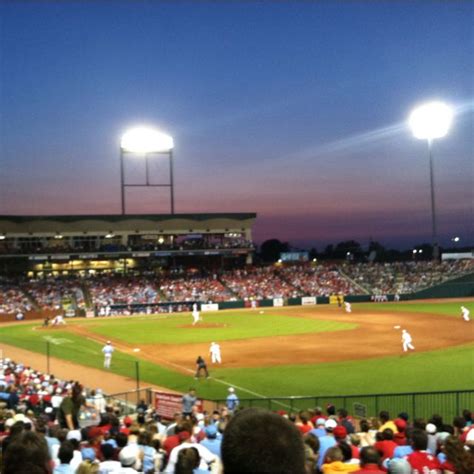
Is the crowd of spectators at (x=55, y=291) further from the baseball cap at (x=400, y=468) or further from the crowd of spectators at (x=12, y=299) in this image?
the baseball cap at (x=400, y=468)

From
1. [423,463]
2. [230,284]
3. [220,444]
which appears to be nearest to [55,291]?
[230,284]

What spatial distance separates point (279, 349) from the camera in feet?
102

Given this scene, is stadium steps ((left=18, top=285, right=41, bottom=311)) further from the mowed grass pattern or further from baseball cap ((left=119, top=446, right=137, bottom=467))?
baseball cap ((left=119, top=446, right=137, bottom=467))

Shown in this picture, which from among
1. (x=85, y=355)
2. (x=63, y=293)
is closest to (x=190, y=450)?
(x=85, y=355)

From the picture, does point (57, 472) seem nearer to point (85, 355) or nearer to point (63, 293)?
point (85, 355)

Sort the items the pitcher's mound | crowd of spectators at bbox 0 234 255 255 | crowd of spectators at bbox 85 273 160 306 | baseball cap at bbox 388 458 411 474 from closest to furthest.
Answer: baseball cap at bbox 388 458 411 474 < the pitcher's mound < crowd of spectators at bbox 85 273 160 306 < crowd of spectators at bbox 0 234 255 255

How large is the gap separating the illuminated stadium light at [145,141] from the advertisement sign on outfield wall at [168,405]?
55.8 metres

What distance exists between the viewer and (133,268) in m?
73.8

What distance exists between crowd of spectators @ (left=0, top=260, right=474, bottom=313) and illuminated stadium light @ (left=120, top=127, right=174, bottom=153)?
51.3 feet

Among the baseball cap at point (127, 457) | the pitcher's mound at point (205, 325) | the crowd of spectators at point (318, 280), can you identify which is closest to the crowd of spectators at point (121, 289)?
the pitcher's mound at point (205, 325)

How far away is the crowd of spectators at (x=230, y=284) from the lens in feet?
194

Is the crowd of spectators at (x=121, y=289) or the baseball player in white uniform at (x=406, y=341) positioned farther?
the crowd of spectators at (x=121, y=289)

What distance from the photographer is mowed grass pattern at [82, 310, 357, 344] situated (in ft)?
122

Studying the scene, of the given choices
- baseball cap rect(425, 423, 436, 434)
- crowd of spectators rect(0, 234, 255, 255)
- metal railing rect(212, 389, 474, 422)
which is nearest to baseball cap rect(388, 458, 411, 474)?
baseball cap rect(425, 423, 436, 434)
